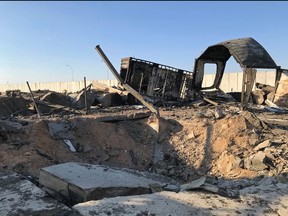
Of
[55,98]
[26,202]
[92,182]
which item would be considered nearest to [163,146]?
[92,182]

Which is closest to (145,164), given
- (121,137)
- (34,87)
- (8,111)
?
(121,137)

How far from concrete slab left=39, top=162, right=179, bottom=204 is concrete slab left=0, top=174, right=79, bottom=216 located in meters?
0.32

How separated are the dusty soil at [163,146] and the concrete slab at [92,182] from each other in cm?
168

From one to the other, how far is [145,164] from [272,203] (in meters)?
4.39

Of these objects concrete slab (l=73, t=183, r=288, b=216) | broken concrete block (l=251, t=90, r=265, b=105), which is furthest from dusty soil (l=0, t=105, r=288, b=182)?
broken concrete block (l=251, t=90, r=265, b=105)

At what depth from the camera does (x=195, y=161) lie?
8.16 m

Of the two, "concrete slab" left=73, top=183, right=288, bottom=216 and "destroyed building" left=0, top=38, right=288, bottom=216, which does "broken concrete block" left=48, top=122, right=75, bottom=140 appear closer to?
"destroyed building" left=0, top=38, right=288, bottom=216

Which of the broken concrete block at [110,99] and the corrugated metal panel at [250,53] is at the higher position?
the corrugated metal panel at [250,53]

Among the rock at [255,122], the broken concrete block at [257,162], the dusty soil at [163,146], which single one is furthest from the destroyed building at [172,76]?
the broken concrete block at [257,162]

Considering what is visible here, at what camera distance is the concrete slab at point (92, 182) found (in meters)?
4.62

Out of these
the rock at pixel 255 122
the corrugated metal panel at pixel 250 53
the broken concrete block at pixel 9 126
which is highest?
the corrugated metal panel at pixel 250 53

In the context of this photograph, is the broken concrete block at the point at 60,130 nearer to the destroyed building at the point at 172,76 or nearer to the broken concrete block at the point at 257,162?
the broken concrete block at the point at 257,162

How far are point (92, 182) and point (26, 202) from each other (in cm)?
96


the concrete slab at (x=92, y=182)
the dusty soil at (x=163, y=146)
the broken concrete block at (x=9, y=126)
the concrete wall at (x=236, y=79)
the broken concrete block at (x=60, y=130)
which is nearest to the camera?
the concrete slab at (x=92, y=182)
